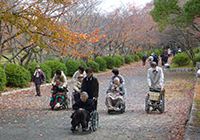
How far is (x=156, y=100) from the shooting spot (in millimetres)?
8781

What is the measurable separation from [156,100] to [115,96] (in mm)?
1384

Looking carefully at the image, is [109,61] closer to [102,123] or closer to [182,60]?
[182,60]

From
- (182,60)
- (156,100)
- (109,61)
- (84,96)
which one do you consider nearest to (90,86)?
(84,96)

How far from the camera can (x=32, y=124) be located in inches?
292

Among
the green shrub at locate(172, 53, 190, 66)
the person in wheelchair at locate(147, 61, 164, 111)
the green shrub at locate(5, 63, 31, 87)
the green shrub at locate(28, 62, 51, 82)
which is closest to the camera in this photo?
the person in wheelchair at locate(147, 61, 164, 111)

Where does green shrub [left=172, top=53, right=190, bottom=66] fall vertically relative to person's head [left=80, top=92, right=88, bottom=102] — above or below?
above

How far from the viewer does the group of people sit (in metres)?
6.33

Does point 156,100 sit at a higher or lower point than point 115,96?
lower

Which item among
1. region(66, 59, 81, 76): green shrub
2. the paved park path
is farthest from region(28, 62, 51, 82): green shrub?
the paved park path

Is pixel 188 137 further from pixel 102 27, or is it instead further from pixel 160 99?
pixel 102 27

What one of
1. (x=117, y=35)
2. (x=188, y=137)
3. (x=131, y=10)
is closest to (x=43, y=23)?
(x=188, y=137)

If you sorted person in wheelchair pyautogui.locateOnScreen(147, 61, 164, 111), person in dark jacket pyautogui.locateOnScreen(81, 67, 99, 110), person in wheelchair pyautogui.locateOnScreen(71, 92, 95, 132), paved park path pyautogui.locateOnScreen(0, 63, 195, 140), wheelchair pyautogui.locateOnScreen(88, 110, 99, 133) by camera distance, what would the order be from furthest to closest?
person in wheelchair pyautogui.locateOnScreen(147, 61, 164, 111) → person in dark jacket pyautogui.locateOnScreen(81, 67, 99, 110) → wheelchair pyautogui.locateOnScreen(88, 110, 99, 133) → person in wheelchair pyautogui.locateOnScreen(71, 92, 95, 132) → paved park path pyautogui.locateOnScreen(0, 63, 195, 140)

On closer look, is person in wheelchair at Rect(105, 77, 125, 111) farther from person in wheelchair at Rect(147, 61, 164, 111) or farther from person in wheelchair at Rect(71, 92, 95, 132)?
person in wheelchair at Rect(71, 92, 95, 132)

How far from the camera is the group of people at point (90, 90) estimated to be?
249 inches
